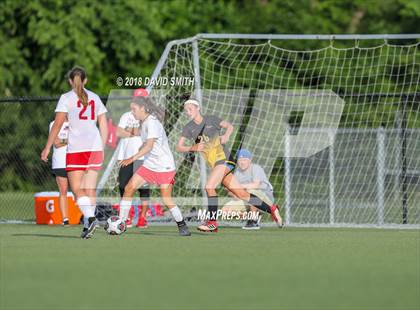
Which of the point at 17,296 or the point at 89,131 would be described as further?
the point at 89,131

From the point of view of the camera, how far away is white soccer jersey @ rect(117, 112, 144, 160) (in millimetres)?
14727

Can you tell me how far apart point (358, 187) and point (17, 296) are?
12627 millimetres

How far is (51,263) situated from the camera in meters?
9.87

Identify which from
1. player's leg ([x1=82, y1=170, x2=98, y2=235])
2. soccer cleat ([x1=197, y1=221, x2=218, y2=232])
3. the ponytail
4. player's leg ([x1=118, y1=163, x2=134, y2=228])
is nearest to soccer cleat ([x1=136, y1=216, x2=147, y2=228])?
player's leg ([x1=118, y1=163, x2=134, y2=228])

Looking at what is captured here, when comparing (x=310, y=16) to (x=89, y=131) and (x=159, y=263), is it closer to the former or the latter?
(x=89, y=131)

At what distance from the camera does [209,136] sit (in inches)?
543

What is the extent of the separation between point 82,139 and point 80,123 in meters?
0.18

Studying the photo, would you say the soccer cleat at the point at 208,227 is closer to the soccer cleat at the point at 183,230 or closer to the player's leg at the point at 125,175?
the soccer cleat at the point at 183,230

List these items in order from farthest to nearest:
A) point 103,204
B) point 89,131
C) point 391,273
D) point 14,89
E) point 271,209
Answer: point 14,89 → point 103,204 → point 271,209 → point 89,131 → point 391,273

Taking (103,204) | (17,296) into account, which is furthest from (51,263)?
(103,204)

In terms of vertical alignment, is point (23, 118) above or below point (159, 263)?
above

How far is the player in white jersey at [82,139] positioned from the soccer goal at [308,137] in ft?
9.86

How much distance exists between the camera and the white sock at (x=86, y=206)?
12455mm

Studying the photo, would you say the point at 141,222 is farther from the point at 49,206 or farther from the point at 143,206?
the point at 49,206
